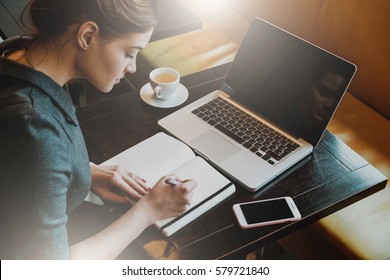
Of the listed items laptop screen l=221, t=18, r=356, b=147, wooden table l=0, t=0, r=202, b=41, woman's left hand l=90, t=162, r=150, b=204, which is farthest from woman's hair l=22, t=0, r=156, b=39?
wooden table l=0, t=0, r=202, b=41

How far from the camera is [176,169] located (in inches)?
36.8

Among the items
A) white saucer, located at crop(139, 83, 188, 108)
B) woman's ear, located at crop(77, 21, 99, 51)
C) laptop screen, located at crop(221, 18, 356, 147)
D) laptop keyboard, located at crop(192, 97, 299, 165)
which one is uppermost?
woman's ear, located at crop(77, 21, 99, 51)

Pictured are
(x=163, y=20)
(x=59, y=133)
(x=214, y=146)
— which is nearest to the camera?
(x=59, y=133)

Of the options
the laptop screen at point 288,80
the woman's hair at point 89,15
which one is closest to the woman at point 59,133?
the woman's hair at point 89,15

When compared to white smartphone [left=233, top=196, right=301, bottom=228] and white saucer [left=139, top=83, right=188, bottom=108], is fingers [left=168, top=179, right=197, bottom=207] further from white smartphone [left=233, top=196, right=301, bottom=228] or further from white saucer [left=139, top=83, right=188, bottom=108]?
white saucer [left=139, top=83, right=188, bottom=108]

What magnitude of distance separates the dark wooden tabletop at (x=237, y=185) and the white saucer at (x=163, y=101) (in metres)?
0.01

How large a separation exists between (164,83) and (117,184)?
0.34 meters

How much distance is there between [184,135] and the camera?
3.41 feet

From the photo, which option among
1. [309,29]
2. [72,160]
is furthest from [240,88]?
[309,29]

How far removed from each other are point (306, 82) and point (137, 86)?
100 cm

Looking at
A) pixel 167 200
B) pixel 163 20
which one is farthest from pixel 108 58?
pixel 163 20

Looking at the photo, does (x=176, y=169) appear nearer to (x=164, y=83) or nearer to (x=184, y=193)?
(x=184, y=193)

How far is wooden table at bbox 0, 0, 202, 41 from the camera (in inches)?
61.0

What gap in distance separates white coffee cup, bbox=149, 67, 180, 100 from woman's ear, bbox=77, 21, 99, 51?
345 millimetres
